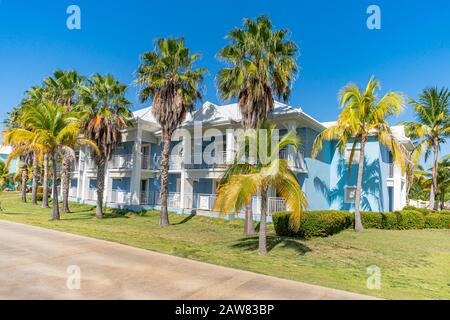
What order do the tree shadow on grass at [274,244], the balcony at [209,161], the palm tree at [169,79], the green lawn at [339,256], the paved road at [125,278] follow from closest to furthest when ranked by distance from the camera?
the paved road at [125,278]
the green lawn at [339,256]
the tree shadow on grass at [274,244]
the palm tree at [169,79]
the balcony at [209,161]

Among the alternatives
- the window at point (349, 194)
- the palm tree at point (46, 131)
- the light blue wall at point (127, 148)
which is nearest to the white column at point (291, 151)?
the window at point (349, 194)

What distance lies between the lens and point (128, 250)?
9750 millimetres

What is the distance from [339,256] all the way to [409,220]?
10952 mm

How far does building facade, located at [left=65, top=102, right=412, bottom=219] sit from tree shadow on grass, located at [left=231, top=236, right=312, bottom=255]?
514 cm

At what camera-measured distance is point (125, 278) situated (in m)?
6.75

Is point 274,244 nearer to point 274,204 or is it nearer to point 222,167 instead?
point 274,204

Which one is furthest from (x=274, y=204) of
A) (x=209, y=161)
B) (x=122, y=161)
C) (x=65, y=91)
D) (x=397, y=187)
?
(x=65, y=91)

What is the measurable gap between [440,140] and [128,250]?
78.1ft

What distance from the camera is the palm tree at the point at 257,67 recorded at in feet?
48.3

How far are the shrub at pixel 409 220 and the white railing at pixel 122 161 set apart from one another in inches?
803

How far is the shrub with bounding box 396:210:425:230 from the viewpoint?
18.7m

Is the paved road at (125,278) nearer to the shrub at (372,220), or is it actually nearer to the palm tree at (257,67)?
the palm tree at (257,67)

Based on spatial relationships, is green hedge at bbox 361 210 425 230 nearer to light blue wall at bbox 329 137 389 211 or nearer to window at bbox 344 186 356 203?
light blue wall at bbox 329 137 389 211
